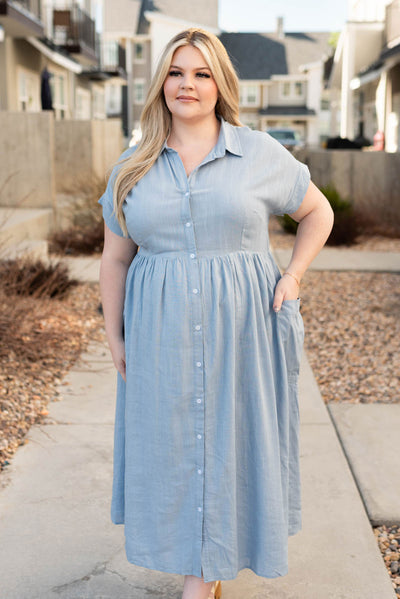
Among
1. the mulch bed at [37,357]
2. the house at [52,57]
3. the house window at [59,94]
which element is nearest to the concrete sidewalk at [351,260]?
the mulch bed at [37,357]

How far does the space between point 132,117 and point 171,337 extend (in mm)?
37039

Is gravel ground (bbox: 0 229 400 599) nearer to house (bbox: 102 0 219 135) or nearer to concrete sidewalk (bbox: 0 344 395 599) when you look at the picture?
concrete sidewalk (bbox: 0 344 395 599)

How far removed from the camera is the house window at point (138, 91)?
134ft

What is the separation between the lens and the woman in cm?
219

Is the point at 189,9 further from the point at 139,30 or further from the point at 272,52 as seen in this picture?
the point at 272,52

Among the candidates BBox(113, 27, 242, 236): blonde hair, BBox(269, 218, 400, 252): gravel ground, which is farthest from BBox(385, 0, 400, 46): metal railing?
BBox(113, 27, 242, 236): blonde hair

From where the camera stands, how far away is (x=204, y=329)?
2191 mm

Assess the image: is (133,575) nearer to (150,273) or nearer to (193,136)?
(150,273)

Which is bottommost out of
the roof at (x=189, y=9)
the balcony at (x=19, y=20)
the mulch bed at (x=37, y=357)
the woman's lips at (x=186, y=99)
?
the mulch bed at (x=37, y=357)

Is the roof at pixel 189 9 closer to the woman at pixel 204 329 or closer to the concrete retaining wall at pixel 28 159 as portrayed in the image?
the concrete retaining wall at pixel 28 159

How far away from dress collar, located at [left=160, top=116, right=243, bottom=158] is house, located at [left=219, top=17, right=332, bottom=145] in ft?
132

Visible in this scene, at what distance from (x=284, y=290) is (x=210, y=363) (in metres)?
0.33

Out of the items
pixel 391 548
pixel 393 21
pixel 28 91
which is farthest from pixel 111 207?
pixel 393 21

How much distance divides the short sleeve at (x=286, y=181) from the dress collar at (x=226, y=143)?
11 centimetres
